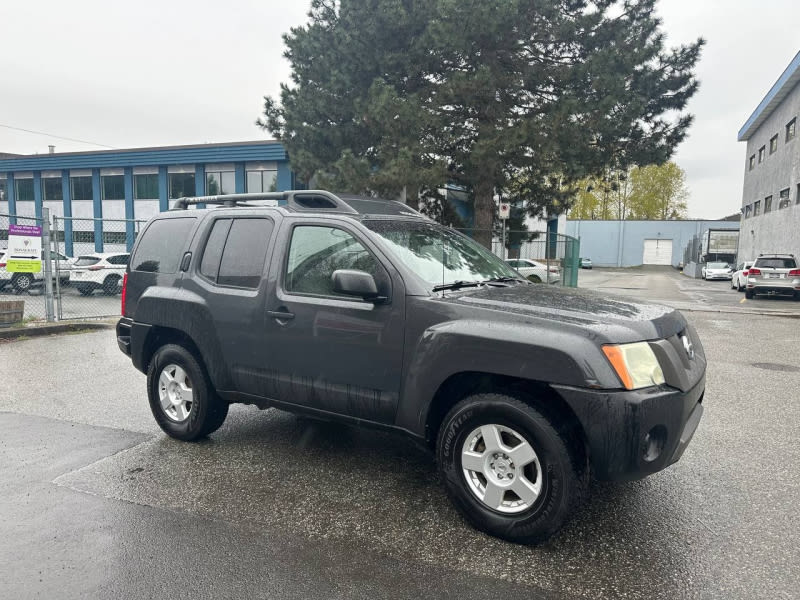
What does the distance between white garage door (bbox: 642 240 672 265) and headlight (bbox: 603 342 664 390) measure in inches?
2475

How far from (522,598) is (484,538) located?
565 millimetres

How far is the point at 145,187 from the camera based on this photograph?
32062 mm

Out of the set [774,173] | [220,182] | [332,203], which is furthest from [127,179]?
[774,173]

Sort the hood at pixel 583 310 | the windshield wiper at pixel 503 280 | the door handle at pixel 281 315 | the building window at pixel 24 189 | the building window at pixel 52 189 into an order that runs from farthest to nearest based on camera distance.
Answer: the building window at pixel 24 189, the building window at pixel 52 189, the windshield wiper at pixel 503 280, the door handle at pixel 281 315, the hood at pixel 583 310

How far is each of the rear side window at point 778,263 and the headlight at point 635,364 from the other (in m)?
21.0

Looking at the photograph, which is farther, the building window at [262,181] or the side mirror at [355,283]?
the building window at [262,181]

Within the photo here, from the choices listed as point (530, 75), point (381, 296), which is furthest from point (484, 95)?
point (381, 296)

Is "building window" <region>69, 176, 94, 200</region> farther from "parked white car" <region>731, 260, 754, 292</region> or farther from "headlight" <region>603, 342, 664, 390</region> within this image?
"headlight" <region>603, 342, 664, 390</region>

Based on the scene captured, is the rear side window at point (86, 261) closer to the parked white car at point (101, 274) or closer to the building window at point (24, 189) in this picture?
the parked white car at point (101, 274)

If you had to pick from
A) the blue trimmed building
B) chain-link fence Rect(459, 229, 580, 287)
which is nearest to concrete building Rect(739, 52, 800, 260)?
chain-link fence Rect(459, 229, 580, 287)

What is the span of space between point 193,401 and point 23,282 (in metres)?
15.2

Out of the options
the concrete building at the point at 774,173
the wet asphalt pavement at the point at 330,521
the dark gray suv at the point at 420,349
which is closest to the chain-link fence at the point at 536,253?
the wet asphalt pavement at the point at 330,521

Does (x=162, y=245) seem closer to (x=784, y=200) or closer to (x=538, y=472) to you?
(x=538, y=472)

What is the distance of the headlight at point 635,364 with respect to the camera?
292 centimetres
